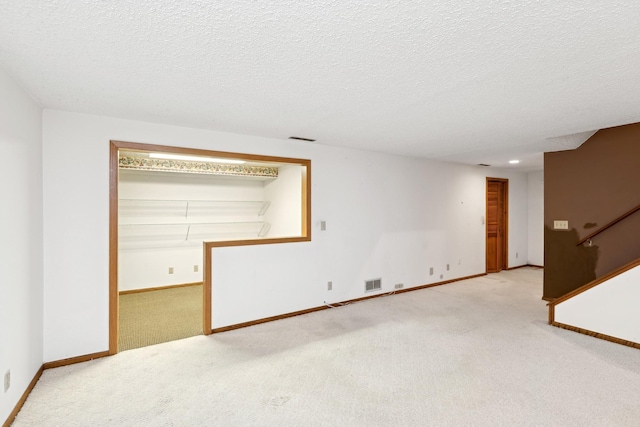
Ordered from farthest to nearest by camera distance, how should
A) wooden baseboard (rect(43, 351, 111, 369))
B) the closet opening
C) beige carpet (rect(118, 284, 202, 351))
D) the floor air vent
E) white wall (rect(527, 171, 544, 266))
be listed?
white wall (rect(527, 171, 544, 266)), the floor air vent, the closet opening, beige carpet (rect(118, 284, 202, 351)), wooden baseboard (rect(43, 351, 111, 369))

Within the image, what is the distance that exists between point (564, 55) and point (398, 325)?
9.69ft

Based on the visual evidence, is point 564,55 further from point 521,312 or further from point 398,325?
point 521,312

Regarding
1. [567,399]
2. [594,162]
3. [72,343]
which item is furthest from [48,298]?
[594,162]

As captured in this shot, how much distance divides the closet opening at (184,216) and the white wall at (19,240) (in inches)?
61.4

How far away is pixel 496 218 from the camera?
22.5 ft

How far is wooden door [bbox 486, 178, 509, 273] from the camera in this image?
22.1 ft

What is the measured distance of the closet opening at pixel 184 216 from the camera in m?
4.39

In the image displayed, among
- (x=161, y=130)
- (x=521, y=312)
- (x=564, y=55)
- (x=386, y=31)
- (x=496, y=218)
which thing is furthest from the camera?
(x=496, y=218)

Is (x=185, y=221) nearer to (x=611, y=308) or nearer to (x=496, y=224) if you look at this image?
(x=611, y=308)

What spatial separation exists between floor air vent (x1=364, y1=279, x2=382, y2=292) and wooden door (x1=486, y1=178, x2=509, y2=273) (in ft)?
10.3

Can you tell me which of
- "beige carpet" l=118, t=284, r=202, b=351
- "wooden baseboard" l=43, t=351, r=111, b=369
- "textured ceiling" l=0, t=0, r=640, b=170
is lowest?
"beige carpet" l=118, t=284, r=202, b=351

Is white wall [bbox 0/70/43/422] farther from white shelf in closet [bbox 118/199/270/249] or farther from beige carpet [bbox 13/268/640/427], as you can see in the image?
white shelf in closet [bbox 118/199/270/249]

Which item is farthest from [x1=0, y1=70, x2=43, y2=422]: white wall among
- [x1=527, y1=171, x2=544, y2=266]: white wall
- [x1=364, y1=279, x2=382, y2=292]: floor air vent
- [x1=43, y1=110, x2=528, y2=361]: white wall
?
[x1=527, y1=171, x2=544, y2=266]: white wall

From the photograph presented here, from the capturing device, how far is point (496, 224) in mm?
6871
